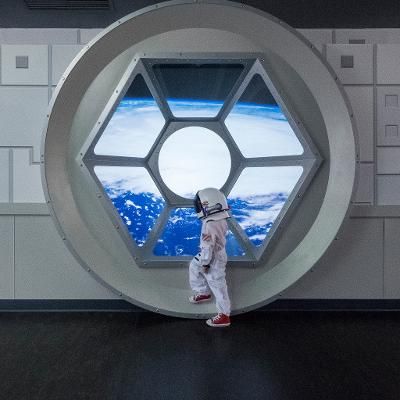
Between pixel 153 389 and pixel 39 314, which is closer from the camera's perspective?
pixel 153 389

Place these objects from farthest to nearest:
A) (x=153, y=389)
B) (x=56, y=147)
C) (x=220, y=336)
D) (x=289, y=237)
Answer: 1. (x=289, y=237)
2. (x=56, y=147)
3. (x=220, y=336)
4. (x=153, y=389)

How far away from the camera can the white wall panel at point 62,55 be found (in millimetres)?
4723

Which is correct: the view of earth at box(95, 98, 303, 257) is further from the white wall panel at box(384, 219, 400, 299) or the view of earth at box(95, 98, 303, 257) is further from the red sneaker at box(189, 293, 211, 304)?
the white wall panel at box(384, 219, 400, 299)

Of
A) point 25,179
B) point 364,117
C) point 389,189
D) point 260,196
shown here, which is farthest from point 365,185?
point 25,179

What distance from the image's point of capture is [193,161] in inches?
190

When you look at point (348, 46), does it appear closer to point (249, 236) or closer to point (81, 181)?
point (249, 236)

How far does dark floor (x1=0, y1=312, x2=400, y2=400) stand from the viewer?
119 inches

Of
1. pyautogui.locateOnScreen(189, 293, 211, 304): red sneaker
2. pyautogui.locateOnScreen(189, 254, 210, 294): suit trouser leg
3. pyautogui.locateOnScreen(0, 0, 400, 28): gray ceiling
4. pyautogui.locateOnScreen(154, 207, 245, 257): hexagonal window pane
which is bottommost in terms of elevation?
pyautogui.locateOnScreen(189, 293, 211, 304): red sneaker

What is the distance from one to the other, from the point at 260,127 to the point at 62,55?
158 cm

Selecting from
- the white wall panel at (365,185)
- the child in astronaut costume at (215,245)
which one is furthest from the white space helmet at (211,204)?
the white wall panel at (365,185)

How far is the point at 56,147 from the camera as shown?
4.61 m

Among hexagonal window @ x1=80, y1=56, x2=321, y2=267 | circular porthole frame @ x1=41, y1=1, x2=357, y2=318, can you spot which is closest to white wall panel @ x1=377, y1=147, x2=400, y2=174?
circular porthole frame @ x1=41, y1=1, x2=357, y2=318

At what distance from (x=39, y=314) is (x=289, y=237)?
6.47 feet

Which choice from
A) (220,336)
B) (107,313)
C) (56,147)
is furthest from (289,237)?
(56,147)
